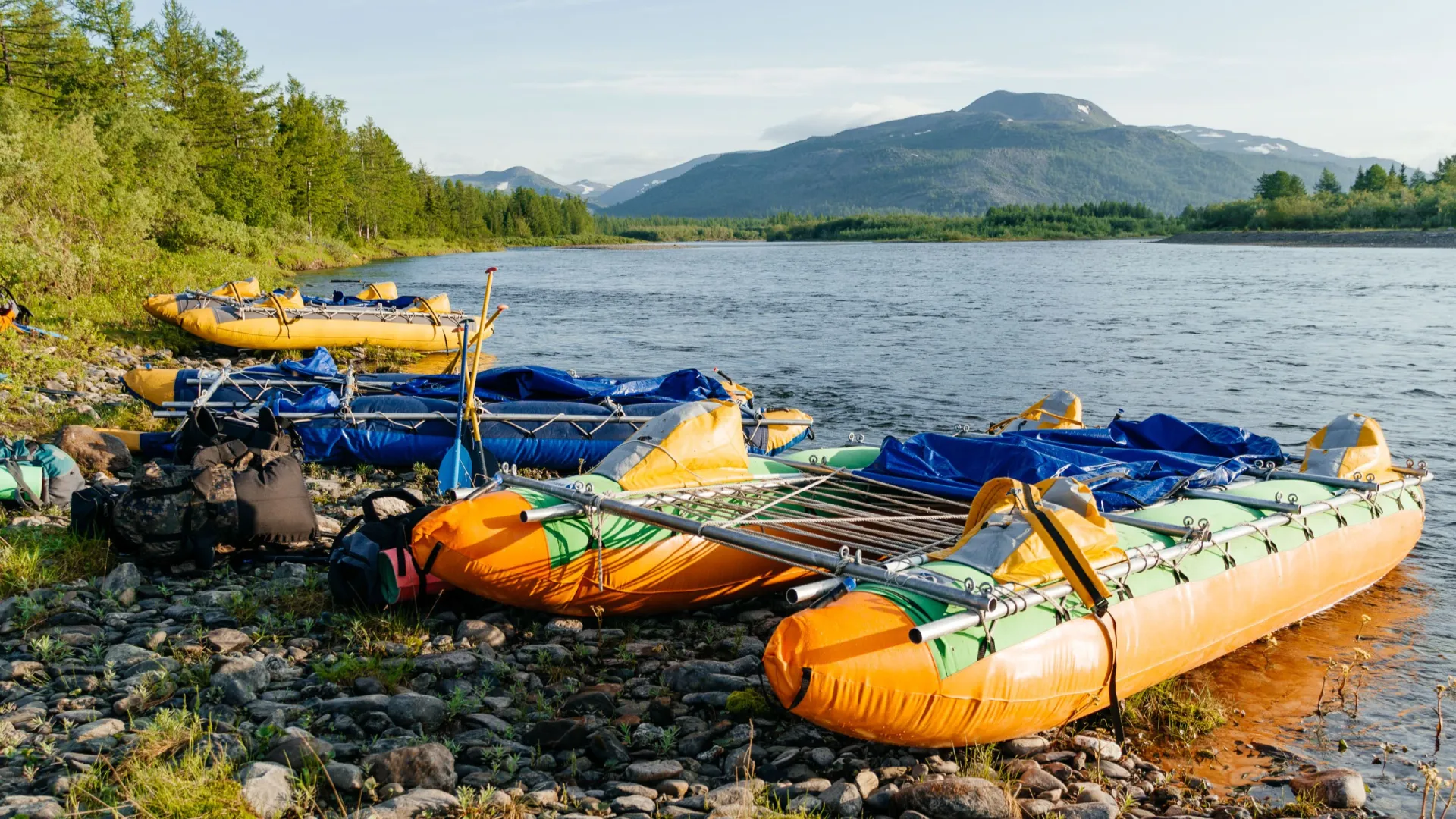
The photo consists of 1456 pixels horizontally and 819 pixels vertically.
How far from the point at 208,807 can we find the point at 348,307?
17277 millimetres

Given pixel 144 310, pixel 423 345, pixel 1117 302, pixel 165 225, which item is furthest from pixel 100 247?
pixel 1117 302

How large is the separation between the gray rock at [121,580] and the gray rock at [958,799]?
537cm

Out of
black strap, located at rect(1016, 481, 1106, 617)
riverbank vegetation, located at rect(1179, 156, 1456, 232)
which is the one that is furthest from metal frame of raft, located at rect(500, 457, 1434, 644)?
riverbank vegetation, located at rect(1179, 156, 1456, 232)

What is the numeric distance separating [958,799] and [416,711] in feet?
9.14

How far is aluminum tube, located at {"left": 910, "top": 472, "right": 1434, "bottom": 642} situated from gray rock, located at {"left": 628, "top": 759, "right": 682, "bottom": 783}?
4.36 ft

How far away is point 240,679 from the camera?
5324 millimetres

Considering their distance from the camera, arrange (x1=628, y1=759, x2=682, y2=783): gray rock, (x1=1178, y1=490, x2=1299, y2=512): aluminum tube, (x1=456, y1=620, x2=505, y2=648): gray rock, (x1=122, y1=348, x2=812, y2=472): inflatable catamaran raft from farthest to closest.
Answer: (x1=122, y1=348, x2=812, y2=472): inflatable catamaran raft < (x1=1178, y1=490, x2=1299, y2=512): aluminum tube < (x1=456, y1=620, x2=505, y2=648): gray rock < (x1=628, y1=759, x2=682, y2=783): gray rock

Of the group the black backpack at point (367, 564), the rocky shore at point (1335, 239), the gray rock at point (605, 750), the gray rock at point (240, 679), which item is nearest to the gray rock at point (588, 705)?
the gray rock at point (605, 750)

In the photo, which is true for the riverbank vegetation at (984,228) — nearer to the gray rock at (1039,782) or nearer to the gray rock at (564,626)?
the gray rock at (564,626)

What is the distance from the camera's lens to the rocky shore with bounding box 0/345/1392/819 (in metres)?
4.34

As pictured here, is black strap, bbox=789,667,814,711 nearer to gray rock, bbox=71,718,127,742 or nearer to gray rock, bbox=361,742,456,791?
gray rock, bbox=361,742,456,791

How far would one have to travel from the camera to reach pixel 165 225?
33969mm

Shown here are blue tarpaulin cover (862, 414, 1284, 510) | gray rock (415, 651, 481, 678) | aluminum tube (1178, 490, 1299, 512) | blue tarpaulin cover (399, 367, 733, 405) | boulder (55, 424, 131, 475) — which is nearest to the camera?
gray rock (415, 651, 481, 678)

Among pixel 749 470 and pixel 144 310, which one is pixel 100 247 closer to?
pixel 144 310
